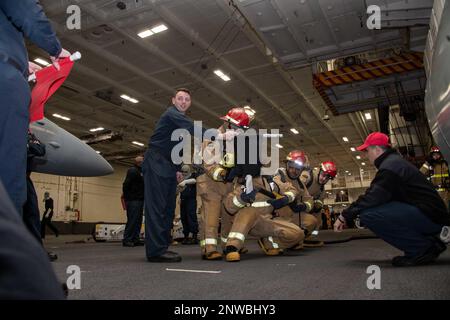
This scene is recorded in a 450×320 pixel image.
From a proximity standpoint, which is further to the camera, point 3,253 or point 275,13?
point 275,13

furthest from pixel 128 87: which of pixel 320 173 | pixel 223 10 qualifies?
pixel 320 173

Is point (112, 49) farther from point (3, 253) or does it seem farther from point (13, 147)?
point (3, 253)

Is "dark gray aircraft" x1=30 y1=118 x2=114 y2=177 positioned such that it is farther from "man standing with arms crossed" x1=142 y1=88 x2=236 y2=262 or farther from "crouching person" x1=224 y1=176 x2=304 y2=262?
"crouching person" x1=224 y1=176 x2=304 y2=262

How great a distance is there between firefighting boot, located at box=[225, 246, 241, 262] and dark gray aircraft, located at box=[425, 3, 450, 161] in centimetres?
185

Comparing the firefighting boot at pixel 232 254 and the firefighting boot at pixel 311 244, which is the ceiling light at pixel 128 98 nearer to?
the firefighting boot at pixel 311 244

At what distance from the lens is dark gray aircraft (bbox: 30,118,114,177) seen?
3.28 m

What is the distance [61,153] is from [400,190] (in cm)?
306

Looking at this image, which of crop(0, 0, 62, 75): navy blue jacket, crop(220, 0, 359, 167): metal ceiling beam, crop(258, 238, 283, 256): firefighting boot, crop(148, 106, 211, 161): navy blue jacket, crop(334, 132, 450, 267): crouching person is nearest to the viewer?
crop(0, 0, 62, 75): navy blue jacket

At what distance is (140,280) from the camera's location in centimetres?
212

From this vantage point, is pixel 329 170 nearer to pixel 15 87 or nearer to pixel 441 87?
pixel 441 87

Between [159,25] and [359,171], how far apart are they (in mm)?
26243

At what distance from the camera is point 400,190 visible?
106 inches

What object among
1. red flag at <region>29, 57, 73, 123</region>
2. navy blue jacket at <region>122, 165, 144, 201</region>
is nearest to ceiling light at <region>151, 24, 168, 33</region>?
navy blue jacket at <region>122, 165, 144, 201</region>

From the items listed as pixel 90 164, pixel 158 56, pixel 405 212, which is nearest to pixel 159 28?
pixel 158 56
